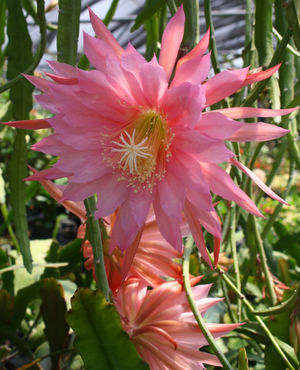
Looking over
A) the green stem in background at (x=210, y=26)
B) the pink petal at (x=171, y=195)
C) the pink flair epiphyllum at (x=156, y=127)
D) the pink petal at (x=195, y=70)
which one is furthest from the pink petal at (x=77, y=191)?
the green stem in background at (x=210, y=26)

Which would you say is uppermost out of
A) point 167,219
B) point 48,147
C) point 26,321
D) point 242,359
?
point 48,147

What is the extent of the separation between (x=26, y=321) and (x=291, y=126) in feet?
3.47

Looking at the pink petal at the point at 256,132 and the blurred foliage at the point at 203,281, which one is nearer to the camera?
the pink petal at the point at 256,132

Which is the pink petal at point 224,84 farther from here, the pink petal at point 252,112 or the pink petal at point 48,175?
the pink petal at point 48,175

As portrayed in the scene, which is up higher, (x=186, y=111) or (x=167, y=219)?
(x=186, y=111)

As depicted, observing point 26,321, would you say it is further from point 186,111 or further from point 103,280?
point 186,111

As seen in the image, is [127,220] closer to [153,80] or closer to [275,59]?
[153,80]

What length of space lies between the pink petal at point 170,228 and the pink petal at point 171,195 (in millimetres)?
29

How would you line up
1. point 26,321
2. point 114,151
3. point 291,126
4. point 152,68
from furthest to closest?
point 26,321 → point 291,126 → point 114,151 → point 152,68

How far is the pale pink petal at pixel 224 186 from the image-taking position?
409 mm

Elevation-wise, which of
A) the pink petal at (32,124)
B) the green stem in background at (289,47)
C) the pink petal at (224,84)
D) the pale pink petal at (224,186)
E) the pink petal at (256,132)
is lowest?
the pale pink petal at (224,186)

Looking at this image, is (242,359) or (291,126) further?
(291,126)

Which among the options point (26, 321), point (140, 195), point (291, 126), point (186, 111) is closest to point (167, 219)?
point (140, 195)

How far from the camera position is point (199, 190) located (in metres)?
0.41
